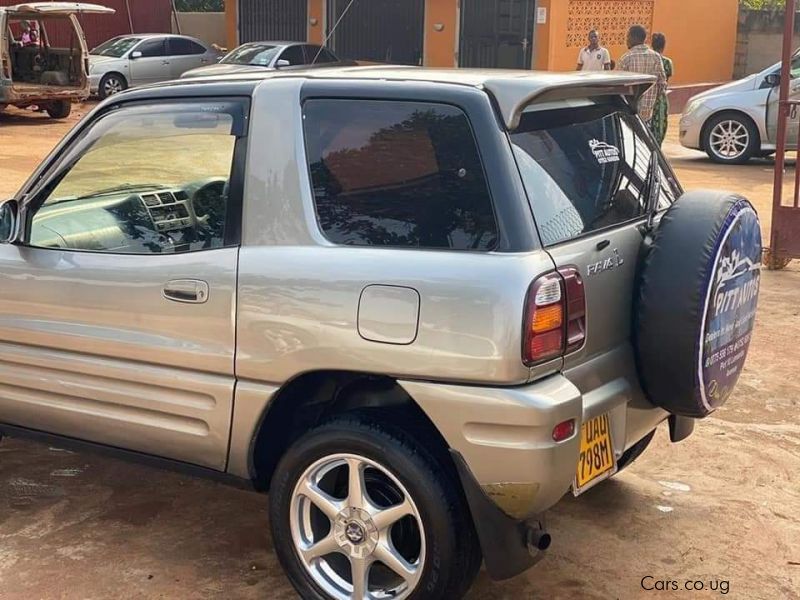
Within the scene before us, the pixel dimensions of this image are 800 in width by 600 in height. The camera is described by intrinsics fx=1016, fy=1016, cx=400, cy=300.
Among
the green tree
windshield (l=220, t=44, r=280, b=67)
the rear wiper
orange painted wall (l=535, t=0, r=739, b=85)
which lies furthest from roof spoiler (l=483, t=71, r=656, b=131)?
the green tree

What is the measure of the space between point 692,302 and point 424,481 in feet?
3.22

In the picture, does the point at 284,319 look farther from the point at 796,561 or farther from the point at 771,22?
the point at 771,22

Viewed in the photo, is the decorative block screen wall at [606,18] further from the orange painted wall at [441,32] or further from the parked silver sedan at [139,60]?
the parked silver sedan at [139,60]

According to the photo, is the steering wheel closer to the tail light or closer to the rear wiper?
the tail light

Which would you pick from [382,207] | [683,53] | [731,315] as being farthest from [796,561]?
[683,53]

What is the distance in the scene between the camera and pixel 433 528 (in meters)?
2.99

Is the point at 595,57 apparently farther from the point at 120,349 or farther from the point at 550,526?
the point at 120,349

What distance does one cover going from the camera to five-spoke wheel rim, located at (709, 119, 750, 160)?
13750mm

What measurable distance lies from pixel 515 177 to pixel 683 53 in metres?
21.9

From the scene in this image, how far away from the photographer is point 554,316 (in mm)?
2926

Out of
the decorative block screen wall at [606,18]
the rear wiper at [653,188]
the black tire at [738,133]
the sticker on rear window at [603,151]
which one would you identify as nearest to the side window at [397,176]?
the sticker on rear window at [603,151]

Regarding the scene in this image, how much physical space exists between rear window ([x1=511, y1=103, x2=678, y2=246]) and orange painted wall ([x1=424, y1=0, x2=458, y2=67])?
769 inches

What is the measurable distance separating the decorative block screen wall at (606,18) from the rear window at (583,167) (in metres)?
18.6

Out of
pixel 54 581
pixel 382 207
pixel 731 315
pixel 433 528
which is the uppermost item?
pixel 382 207
